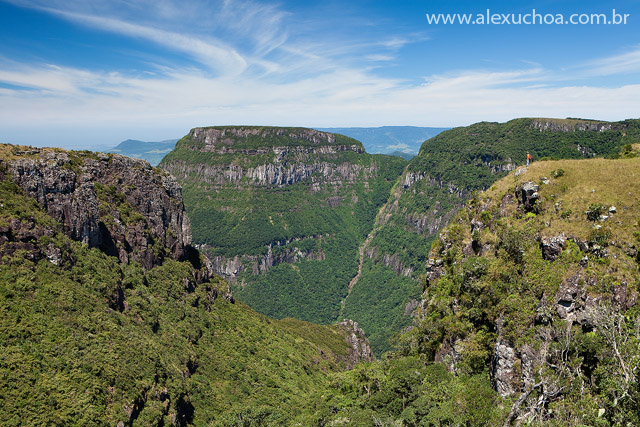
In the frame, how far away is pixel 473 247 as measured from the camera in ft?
178

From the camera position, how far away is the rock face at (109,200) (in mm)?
57812

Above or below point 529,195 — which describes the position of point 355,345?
below

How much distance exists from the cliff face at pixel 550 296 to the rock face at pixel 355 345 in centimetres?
6266

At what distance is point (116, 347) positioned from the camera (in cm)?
4844

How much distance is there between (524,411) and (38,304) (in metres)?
54.0

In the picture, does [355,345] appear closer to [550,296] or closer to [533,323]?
[533,323]

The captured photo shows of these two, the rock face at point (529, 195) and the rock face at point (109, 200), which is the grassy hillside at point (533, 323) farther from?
the rock face at point (109, 200)

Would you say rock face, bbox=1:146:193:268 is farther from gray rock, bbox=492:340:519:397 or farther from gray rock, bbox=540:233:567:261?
gray rock, bbox=540:233:567:261

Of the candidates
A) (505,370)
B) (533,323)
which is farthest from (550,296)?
(505,370)

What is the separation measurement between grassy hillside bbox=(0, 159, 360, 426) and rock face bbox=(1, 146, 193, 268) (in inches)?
86.8

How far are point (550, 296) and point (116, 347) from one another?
169ft

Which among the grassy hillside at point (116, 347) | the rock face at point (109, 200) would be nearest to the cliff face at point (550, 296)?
the grassy hillside at point (116, 347)

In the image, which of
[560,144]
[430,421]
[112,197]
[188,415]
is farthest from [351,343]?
[560,144]

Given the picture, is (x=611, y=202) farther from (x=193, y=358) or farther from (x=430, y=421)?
(x=193, y=358)
